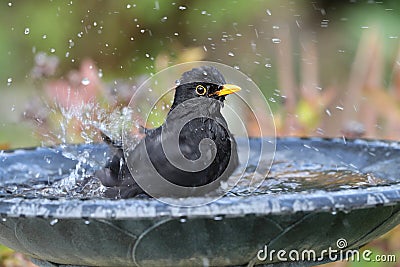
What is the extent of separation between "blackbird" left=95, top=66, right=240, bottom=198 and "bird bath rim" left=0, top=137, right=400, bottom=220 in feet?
1.54

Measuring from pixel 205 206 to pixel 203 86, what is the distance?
898 millimetres

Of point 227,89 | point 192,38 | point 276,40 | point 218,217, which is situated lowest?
point 218,217

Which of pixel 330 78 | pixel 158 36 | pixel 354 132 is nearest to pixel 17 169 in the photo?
pixel 354 132

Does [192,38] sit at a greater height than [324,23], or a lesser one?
greater

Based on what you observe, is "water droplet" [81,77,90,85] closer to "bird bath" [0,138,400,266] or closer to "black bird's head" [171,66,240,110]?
"black bird's head" [171,66,240,110]

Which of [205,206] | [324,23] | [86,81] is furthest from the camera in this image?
[324,23]

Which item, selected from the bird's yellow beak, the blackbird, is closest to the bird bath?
the blackbird

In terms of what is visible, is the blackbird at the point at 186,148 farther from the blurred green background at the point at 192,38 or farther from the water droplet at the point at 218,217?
the blurred green background at the point at 192,38

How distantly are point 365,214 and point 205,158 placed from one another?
586mm

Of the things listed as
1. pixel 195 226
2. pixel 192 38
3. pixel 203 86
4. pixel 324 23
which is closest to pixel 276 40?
pixel 324 23

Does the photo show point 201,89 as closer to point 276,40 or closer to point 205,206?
point 205,206

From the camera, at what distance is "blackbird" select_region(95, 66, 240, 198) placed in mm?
2344

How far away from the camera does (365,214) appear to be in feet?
6.55

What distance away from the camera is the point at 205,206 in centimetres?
183
